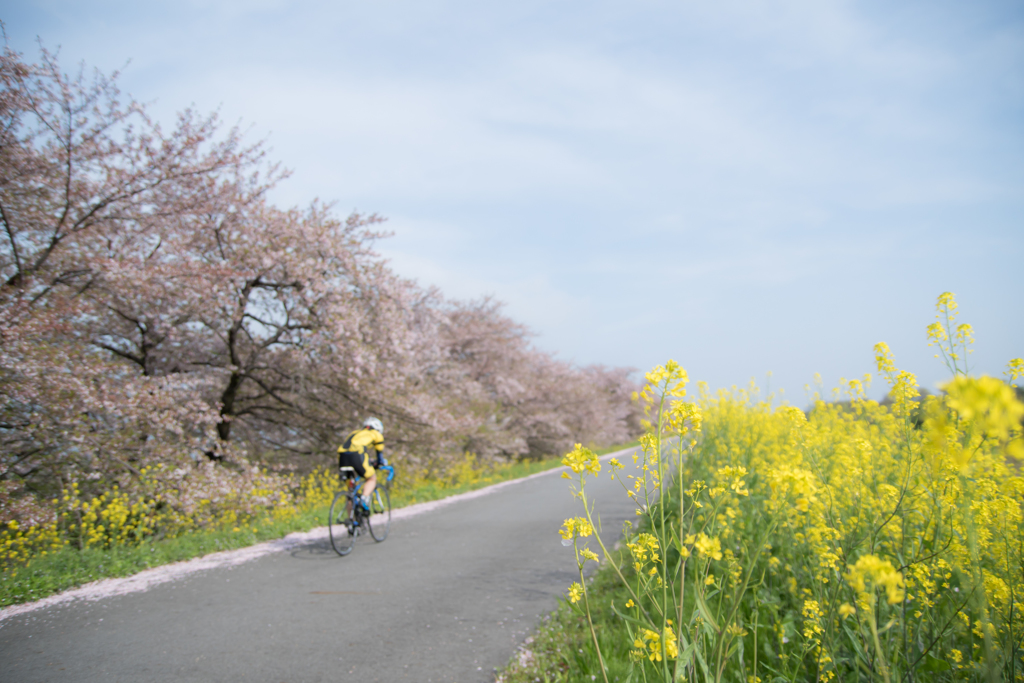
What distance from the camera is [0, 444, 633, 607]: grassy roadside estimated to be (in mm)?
5191

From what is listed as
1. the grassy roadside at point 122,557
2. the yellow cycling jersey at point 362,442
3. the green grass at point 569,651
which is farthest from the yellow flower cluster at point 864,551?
the grassy roadside at point 122,557

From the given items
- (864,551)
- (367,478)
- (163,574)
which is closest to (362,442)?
(367,478)

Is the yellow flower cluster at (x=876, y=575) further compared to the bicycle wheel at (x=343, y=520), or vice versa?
the bicycle wheel at (x=343, y=520)

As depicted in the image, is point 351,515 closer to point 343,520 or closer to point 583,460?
point 343,520

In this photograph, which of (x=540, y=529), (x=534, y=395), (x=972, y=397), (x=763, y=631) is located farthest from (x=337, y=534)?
(x=534, y=395)

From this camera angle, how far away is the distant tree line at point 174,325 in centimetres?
692

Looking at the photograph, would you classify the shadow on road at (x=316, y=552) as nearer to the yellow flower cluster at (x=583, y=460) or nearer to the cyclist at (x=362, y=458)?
the cyclist at (x=362, y=458)

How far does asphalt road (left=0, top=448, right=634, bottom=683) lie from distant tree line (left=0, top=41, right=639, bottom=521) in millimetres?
2254

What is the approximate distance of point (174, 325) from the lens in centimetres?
1035

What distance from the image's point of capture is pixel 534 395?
25.6 metres

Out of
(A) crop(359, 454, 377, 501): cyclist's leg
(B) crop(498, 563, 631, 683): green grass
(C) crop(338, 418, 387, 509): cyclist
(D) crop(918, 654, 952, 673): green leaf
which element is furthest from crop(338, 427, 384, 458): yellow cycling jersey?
(D) crop(918, 654, 952, 673): green leaf

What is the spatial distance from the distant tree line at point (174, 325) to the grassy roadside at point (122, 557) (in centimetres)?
68

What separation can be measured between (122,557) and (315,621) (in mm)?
3258

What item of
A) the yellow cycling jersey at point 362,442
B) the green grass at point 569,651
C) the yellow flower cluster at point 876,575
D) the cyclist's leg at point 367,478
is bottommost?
the green grass at point 569,651
